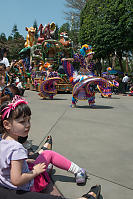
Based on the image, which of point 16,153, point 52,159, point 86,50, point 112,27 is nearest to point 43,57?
point 112,27

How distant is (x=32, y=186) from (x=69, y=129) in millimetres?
3036

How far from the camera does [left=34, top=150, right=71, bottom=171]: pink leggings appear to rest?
7.86 ft

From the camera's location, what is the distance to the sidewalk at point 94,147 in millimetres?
2525

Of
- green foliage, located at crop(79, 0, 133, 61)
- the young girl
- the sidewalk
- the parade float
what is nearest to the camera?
the young girl

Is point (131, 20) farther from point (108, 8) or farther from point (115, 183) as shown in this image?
point (115, 183)

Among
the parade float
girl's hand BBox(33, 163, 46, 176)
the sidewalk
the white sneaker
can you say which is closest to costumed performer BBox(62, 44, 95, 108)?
the sidewalk

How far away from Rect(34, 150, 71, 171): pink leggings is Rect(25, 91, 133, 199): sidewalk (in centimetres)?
23

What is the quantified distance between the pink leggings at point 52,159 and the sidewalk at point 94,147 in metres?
0.23

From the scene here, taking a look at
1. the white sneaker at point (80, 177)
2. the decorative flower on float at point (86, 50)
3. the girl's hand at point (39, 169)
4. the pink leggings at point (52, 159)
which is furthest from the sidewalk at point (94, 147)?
the decorative flower on float at point (86, 50)

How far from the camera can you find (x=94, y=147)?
3797 mm

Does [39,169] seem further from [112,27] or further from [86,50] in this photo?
[112,27]

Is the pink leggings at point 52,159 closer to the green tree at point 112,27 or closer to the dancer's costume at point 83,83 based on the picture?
the dancer's costume at point 83,83

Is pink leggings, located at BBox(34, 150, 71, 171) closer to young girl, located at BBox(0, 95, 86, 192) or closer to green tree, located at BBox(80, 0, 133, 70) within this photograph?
young girl, located at BBox(0, 95, 86, 192)

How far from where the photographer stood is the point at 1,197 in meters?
1.85
